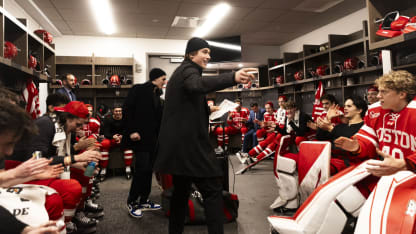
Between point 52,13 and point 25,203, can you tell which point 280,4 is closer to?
point 52,13

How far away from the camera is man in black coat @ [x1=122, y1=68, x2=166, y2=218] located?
273 cm

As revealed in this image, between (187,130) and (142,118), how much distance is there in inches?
49.4

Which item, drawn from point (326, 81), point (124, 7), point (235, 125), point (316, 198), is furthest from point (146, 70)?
point (316, 198)

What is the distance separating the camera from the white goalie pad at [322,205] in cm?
163

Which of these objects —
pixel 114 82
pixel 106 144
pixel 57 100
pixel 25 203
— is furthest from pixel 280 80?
pixel 25 203

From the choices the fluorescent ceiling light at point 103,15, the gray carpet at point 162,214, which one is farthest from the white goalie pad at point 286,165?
the fluorescent ceiling light at point 103,15

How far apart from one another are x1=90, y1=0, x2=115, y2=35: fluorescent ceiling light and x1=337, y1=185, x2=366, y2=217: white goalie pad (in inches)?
200

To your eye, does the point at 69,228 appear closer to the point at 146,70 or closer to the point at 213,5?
the point at 213,5

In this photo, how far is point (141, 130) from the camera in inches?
109

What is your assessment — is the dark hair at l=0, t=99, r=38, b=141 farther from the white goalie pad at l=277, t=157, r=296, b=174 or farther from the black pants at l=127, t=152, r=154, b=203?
the white goalie pad at l=277, t=157, r=296, b=174

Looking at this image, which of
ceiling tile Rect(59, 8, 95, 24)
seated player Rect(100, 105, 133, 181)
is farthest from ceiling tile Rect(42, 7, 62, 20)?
seated player Rect(100, 105, 133, 181)

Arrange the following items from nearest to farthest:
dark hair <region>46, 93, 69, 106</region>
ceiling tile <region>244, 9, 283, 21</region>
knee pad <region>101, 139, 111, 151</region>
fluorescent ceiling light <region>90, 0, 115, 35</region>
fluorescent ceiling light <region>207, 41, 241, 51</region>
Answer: dark hair <region>46, 93, 69, 106</region> < knee pad <region>101, 139, 111, 151</region> < fluorescent ceiling light <region>90, 0, 115, 35</region> < ceiling tile <region>244, 9, 283, 21</region> < fluorescent ceiling light <region>207, 41, 241, 51</region>

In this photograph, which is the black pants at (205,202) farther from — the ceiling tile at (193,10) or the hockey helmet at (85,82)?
the hockey helmet at (85,82)

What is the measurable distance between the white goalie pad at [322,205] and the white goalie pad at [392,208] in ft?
0.79
